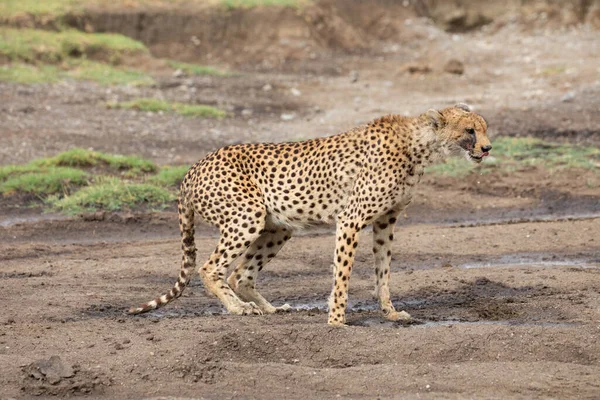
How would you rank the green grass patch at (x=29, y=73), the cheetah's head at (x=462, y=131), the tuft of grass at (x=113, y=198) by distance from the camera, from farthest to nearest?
the green grass patch at (x=29, y=73) → the tuft of grass at (x=113, y=198) → the cheetah's head at (x=462, y=131)

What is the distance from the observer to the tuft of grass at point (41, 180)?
12617 mm

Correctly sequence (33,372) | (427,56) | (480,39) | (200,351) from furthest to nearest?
(480,39)
(427,56)
(200,351)
(33,372)

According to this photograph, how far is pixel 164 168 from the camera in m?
13.6

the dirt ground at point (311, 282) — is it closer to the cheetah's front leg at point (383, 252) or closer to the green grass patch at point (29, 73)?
the cheetah's front leg at point (383, 252)

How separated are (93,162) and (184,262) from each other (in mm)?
5710

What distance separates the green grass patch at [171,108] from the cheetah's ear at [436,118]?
938 cm

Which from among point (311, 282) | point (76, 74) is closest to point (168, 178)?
point (311, 282)

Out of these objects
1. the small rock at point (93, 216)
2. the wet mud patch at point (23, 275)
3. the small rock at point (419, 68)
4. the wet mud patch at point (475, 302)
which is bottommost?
the small rock at point (93, 216)

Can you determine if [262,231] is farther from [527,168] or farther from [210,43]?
[210,43]

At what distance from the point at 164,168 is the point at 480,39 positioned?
45.8ft

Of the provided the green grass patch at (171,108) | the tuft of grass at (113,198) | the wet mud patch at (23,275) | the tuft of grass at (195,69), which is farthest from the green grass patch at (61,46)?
the wet mud patch at (23,275)

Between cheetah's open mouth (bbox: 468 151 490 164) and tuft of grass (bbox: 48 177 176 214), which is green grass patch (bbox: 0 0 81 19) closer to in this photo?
tuft of grass (bbox: 48 177 176 214)

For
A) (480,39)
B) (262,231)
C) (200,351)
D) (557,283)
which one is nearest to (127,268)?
(262,231)

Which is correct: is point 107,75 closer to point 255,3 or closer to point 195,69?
point 195,69
